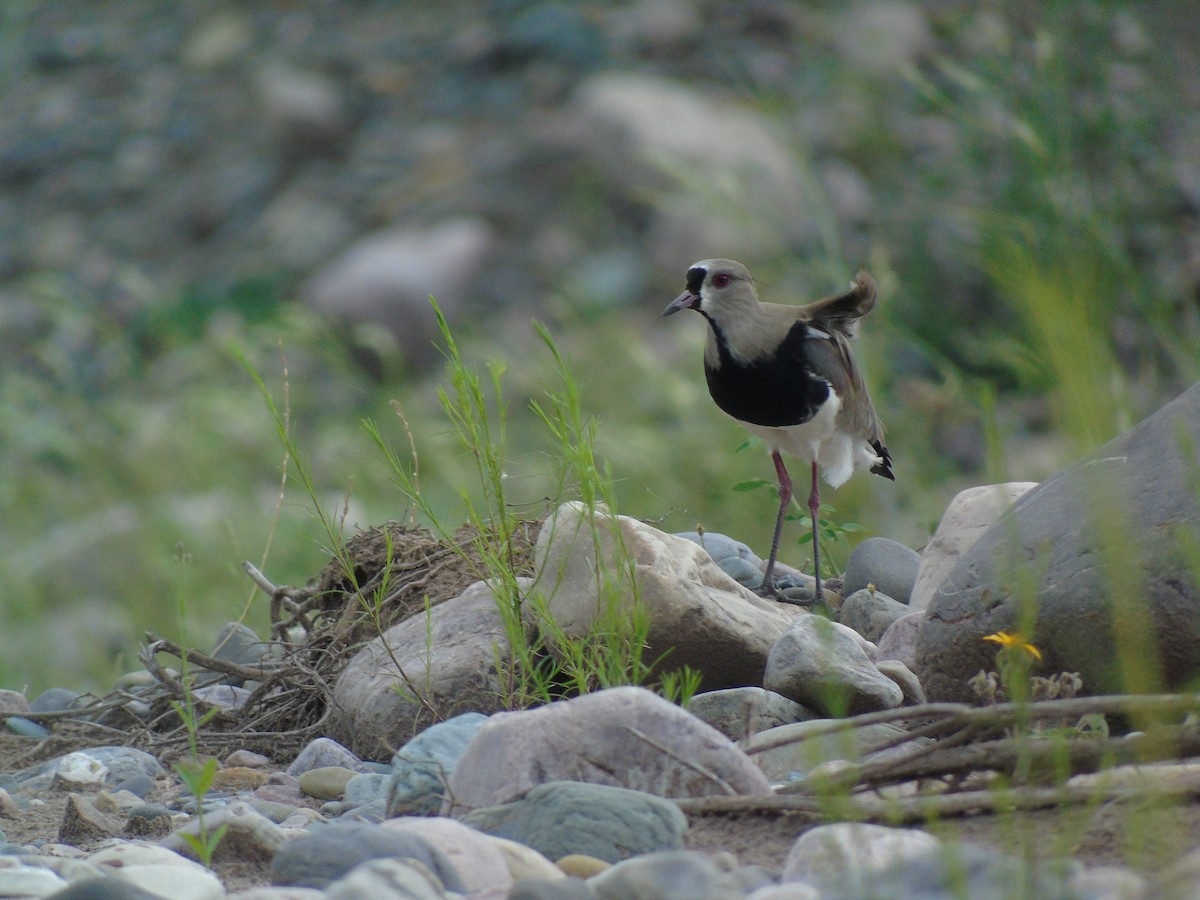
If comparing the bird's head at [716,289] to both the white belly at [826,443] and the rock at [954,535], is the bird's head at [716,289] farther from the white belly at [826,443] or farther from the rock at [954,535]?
the rock at [954,535]

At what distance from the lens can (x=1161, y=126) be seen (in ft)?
26.2

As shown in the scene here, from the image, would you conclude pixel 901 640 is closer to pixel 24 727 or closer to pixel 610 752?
pixel 610 752

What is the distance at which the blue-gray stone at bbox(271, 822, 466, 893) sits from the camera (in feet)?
6.92

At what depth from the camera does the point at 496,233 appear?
11477 mm

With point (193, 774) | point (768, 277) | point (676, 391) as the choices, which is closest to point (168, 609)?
point (676, 391)

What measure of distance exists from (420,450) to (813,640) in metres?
5.25

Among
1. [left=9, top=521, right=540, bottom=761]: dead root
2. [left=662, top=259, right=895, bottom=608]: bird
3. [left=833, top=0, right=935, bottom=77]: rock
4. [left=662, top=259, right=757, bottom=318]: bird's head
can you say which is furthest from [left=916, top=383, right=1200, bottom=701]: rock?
[left=833, top=0, right=935, bottom=77]: rock

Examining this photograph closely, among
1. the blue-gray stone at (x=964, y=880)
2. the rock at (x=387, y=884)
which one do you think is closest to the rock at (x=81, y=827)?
the rock at (x=387, y=884)

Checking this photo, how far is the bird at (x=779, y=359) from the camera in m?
4.11

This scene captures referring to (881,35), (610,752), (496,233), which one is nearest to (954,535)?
(610,752)

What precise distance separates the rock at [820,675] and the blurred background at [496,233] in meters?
0.63

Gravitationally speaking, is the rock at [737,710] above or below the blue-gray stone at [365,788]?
above

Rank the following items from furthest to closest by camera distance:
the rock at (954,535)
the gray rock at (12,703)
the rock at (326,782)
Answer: the gray rock at (12,703), the rock at (954,535), the rock at (326,782)

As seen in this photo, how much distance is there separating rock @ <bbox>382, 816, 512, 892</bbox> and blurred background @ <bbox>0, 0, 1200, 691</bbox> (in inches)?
59.3
